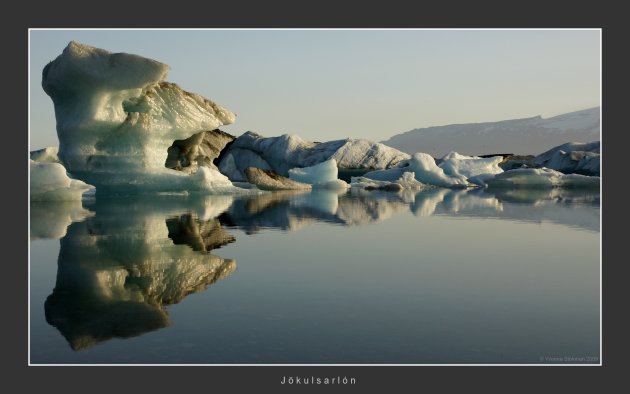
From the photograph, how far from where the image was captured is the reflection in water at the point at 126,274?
387 centimetres

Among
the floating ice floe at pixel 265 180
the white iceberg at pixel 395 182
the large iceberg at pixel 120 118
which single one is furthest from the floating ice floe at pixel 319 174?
the large iceberg at pixel 120 118

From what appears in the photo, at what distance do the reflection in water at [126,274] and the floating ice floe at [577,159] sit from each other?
35.2 metres

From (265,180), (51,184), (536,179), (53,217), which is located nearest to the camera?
(53,217)

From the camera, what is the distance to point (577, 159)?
4225 cm

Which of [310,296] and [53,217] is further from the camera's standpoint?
[53,217]

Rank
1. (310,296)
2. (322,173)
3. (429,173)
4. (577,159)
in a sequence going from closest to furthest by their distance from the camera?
1. (310,296)
2. (322,173)
3. (429,173)
4. (577,159)

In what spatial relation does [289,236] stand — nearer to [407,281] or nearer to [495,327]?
[407,281]

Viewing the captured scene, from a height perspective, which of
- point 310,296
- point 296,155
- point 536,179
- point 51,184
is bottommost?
point 310,296

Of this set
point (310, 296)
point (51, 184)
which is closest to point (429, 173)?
point (51, 184)

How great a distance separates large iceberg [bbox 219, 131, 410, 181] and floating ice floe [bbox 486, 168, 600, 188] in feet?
33.5

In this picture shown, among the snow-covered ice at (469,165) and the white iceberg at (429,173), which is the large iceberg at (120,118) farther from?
the snow-covered ice at (469,165)

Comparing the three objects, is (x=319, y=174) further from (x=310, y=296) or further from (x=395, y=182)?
(x=310, y=296)

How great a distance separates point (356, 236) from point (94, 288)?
4343mm

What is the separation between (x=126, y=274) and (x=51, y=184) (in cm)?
932
